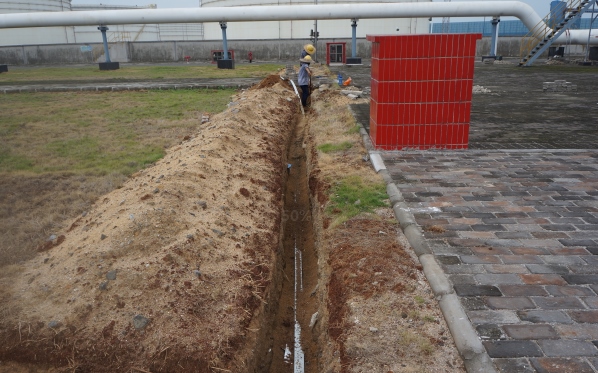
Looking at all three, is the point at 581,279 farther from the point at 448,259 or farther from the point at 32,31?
the point at 32,31

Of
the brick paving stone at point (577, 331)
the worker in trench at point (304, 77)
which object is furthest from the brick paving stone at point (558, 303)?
the worker in trench at point (304, 77)

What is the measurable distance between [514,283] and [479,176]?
9.19ft

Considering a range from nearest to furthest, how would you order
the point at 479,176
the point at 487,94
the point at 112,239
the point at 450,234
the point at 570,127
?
the point at 112,239 → the point at 450,234 → the point at 479,176 → the point at 570,127 → the point at 487,94

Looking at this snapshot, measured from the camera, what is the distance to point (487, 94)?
14641mm

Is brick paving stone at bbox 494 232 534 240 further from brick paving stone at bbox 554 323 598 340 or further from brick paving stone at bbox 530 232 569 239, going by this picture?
brick paving stone at bbox 554 323 598 340

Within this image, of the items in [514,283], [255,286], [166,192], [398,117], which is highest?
[398,117]

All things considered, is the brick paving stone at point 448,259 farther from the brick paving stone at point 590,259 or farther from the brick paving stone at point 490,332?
the brick paving stone at point 590,259

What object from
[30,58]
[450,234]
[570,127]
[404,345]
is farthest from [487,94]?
[30,58]

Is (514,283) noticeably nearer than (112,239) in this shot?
Yes

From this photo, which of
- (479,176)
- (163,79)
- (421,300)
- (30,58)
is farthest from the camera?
(30,58)

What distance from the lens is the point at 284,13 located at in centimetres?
2475

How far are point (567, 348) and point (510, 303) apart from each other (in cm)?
55

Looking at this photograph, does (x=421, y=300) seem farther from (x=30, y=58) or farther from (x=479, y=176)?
(x=30, y=58)

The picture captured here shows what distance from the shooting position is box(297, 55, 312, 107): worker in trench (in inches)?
470
